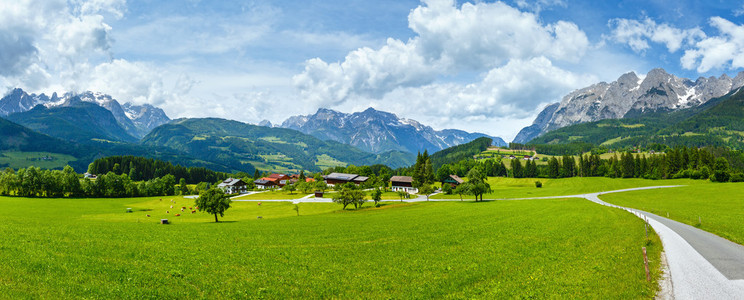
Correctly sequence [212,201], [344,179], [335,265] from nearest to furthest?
[335,265], [212,201], [344,179]

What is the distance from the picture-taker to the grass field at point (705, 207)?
41062 millimetres

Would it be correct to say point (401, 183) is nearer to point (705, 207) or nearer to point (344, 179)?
point (344, 179)

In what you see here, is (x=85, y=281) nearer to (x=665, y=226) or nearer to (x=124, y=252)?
(x=124, y=252)

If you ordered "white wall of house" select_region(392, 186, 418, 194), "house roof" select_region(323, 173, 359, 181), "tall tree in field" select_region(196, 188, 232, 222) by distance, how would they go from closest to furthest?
"tall tree in field" select_region(196, 188, 232, 222), "white wall of house" select_region(392, 186, 418, 194), "house roof" select_region(323, 173, 359, 181)

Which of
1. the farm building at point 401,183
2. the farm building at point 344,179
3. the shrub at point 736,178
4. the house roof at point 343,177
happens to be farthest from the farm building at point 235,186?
the shrub at point 736,178

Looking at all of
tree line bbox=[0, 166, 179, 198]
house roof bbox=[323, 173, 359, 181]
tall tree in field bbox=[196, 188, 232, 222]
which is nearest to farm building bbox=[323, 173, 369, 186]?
house roof bbox=[323, 173, 359, 181]

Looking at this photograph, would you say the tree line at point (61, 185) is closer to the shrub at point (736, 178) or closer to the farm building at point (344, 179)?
the farm building at point (344, 179)

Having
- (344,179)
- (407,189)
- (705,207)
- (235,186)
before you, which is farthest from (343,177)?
(705,207)

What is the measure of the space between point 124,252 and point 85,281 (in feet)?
30.8

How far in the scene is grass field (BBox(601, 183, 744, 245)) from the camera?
41062 millimetres

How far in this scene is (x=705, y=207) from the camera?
219ft

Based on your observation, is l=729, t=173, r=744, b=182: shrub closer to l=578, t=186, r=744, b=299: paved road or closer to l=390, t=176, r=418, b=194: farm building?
l=390, t=176, r=418, b=194: farm building

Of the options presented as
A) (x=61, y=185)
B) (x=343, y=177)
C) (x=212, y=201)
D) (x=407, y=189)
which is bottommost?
(x=407, y=189)

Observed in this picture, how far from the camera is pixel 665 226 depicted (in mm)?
43031
